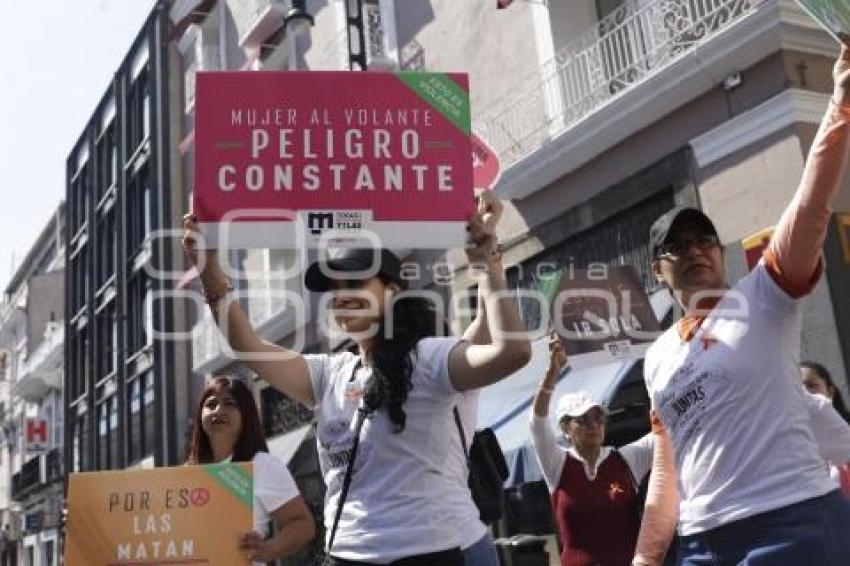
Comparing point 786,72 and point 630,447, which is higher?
point 786,72

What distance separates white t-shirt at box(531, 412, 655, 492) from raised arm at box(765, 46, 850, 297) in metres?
2.55

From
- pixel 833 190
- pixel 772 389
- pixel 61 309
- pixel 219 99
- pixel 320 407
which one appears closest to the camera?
pixel 833 190

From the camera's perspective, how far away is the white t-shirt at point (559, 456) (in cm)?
466

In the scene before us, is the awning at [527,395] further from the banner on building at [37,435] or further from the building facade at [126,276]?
the banner on building at [37,435]

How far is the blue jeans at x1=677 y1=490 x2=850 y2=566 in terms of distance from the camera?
85.6 inches

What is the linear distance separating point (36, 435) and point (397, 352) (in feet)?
120

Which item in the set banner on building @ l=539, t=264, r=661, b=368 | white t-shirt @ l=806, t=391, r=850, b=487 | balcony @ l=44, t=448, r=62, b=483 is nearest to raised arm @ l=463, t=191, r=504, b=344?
white t-shirt @ l=806, t=391, r=850, b=487

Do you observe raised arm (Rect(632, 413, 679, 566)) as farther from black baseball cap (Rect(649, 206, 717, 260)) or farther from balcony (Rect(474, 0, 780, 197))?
balcony (Rect(474, 0, 780, 197))

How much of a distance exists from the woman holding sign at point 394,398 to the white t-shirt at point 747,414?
0.53 metres

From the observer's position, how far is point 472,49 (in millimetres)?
11633

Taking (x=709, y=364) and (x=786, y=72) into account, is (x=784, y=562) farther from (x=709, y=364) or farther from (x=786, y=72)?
(x=786, y=72)

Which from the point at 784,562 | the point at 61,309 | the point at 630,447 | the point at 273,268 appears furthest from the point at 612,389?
the point at 61,309

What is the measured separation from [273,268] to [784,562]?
593 inches

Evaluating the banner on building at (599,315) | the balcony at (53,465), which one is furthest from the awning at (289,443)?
the balcony at (53,465)
